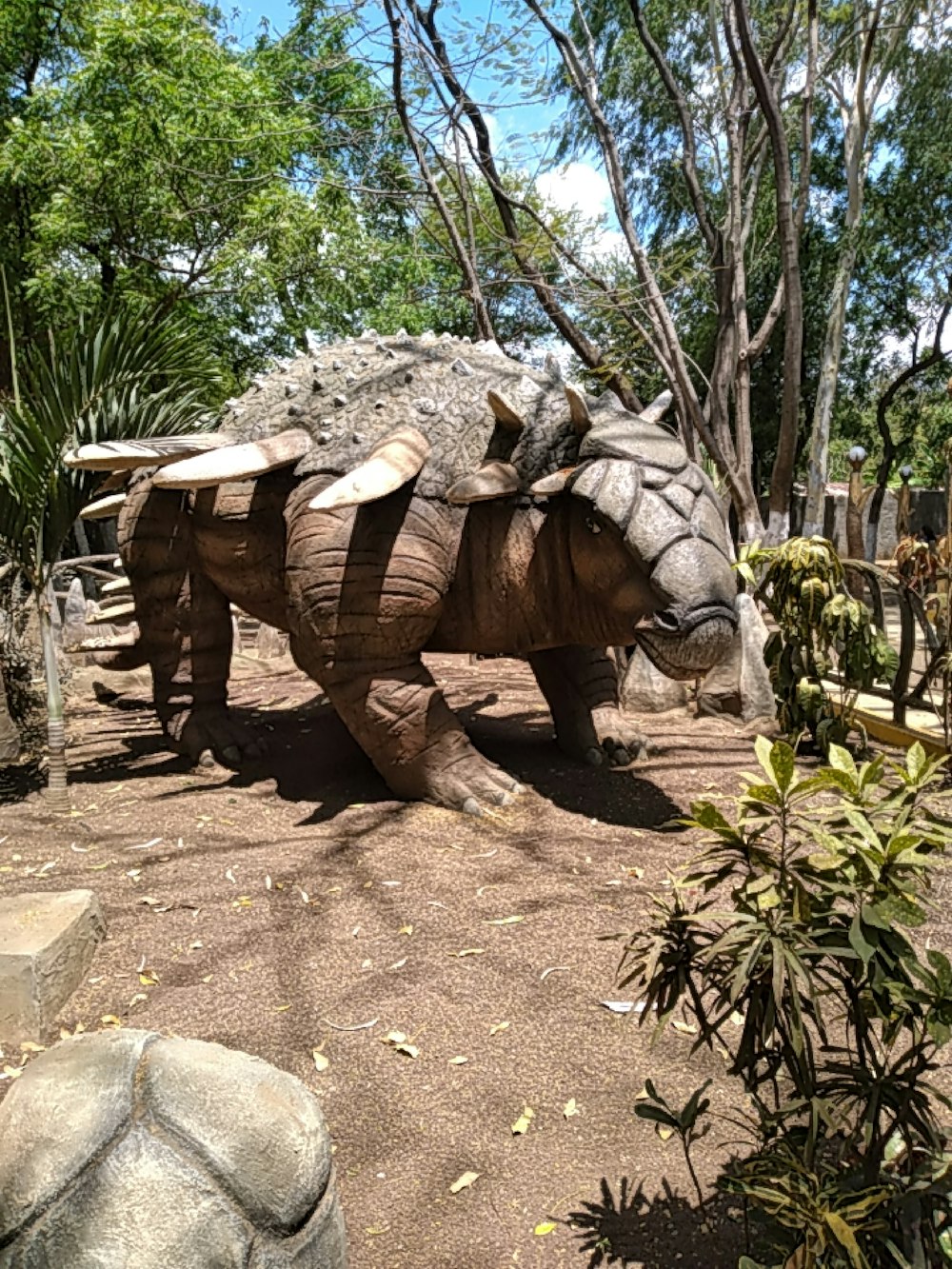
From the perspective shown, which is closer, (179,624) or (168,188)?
(179,624)

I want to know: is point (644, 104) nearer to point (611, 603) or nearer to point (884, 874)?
point (611, 603)

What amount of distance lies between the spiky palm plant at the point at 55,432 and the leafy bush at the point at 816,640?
10.5ft

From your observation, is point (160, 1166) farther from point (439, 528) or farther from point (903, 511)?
point (903, 511)

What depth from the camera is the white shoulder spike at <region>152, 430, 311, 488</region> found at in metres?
4.18

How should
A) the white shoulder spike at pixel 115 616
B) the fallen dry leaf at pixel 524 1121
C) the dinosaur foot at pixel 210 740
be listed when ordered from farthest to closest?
the white shoulder spike at pixel 115 616 → the dinosaur foot at pixel 210 740 → the fallen dry leaf at pixel 524 1121

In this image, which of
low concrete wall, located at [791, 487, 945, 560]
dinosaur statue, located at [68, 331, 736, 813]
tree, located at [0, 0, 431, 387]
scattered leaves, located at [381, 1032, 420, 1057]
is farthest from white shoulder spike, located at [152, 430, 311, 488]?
low concrete wall, located at [791, 487, 945, 560]

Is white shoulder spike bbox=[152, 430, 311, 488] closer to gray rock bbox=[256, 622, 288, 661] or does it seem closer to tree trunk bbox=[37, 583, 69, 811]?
tree trunk bbox=[37, 583, 69, 811]

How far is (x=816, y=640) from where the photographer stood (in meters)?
4.96

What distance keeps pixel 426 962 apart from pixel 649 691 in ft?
11.3

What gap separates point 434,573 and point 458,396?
84 centimetres

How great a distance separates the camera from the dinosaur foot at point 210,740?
522cm

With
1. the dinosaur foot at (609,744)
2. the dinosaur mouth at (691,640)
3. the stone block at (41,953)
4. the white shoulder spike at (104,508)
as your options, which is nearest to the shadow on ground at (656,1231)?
the stone block at (41,953)

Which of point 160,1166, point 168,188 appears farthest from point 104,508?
point 168,188

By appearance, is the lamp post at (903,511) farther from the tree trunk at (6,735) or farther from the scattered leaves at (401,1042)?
the tree trunk at (6,735)
